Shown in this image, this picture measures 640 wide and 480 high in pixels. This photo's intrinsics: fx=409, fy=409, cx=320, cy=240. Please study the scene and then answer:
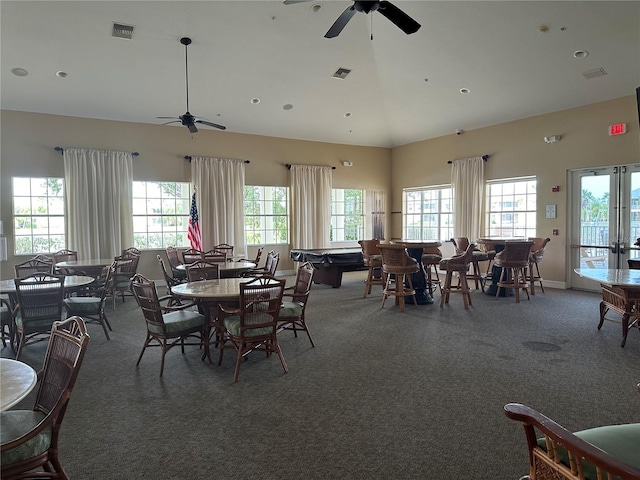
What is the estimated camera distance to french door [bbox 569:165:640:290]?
700 cm

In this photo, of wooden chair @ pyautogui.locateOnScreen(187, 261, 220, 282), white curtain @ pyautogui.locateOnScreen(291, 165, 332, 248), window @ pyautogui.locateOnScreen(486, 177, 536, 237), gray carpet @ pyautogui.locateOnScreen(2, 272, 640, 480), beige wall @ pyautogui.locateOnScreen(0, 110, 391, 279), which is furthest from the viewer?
white curtain @ pyautogui.locateOnScreen(291, 165, 332, 248)

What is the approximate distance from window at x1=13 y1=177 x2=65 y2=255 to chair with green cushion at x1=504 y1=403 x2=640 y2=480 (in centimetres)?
863

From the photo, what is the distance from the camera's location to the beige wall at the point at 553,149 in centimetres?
705

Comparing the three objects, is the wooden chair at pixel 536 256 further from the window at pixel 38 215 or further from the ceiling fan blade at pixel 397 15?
the window at pixel 38 215

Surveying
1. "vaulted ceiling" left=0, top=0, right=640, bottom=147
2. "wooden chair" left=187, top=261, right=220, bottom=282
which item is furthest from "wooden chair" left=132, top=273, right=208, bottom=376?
"vaulted ceiling" left=0, top=0, right=640, bottom=147

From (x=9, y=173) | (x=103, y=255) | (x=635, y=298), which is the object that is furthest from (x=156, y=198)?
(x=635, y=298)

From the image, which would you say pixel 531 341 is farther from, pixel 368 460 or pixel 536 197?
pixel 536 197

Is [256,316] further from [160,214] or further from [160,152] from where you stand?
[160,152]

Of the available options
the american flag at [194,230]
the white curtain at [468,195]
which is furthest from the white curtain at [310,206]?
the white curtain at [468,195]

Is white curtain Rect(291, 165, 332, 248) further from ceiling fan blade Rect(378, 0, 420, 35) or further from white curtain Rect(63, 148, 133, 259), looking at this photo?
ceiling fan blade Rect(378, 0, 420, 35)

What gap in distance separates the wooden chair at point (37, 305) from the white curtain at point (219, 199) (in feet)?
16.3

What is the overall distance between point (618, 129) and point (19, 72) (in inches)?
389

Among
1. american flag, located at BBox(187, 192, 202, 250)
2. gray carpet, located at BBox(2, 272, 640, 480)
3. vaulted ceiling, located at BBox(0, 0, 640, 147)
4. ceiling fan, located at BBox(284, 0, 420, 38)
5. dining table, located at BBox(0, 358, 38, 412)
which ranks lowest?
gray carpet, located at BBox(2, 272, 640, 480)

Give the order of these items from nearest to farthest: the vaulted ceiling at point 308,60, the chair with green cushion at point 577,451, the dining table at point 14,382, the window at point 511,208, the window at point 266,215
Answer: the chair with green cushion at point 577,451 < the dining table at point 14,382 < the vaulted ceiling at point 308,60 < the window at point 511,208 < the window at point 266,215
